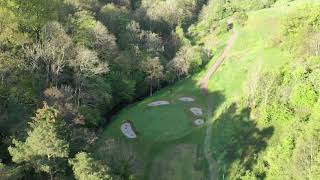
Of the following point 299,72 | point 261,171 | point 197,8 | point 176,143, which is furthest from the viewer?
point 197,8

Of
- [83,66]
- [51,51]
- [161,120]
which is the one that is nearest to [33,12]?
[51,51]

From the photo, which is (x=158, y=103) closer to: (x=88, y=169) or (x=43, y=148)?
(x=43, y=148)

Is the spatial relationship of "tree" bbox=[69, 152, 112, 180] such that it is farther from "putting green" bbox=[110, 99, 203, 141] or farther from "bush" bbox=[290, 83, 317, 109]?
"putting green" bbox=[110, 99, 203, 141]

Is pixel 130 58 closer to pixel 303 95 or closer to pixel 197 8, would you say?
pixel 303 95

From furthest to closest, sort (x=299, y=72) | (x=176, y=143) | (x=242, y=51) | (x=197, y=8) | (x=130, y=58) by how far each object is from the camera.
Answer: (x=197, y=8) < (x=242, y=51) < (x=130, y=58) < (x=176, y=143) < (x=299, y=72)

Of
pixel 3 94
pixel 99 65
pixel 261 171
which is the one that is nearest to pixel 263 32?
pixel 99 65

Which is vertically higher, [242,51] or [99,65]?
[99,65]

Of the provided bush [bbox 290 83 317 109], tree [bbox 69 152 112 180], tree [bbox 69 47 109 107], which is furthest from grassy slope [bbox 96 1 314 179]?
tree [bbox 69 152 112 180]
